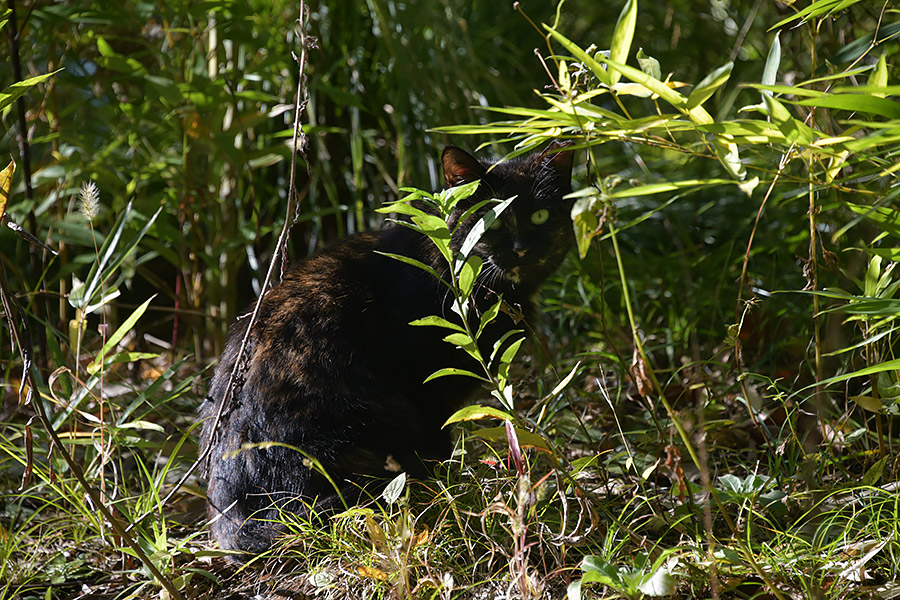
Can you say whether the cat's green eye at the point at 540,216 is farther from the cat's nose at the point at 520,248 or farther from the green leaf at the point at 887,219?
the green leaf at the point at 887,219

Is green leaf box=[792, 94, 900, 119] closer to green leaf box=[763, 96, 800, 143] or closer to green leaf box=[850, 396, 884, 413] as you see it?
green leaf box=[763, 96, 800, 143]

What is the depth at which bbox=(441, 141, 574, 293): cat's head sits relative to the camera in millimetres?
1930

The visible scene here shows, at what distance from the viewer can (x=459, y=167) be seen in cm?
191

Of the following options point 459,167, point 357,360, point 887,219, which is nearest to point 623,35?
point 887,219

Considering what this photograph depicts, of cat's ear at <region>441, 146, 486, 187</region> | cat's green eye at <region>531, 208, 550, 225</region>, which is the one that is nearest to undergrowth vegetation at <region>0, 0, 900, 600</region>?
cat's ear at <region>441, 146, 486, 187</region>

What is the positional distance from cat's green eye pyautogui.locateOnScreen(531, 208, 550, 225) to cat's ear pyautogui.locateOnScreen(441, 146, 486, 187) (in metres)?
0.19

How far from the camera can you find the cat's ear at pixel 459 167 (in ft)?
6.15

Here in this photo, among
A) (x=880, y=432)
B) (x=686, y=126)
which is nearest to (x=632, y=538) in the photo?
(x=880, y=432)

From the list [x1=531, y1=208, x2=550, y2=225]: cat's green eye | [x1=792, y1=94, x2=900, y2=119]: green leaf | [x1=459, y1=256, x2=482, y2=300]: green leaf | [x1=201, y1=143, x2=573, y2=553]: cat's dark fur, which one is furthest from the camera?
[x1=531, y1=208, x2=550, y2=225]: cat's green eye

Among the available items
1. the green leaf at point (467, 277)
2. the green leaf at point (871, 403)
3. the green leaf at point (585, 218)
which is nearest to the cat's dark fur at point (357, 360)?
the green leaf at point (467, 277)

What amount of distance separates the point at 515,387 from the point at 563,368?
0.24 meters

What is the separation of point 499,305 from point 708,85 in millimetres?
502

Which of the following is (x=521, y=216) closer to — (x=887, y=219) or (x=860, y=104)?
(x=887, y=219)

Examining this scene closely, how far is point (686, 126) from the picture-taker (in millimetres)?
1145
